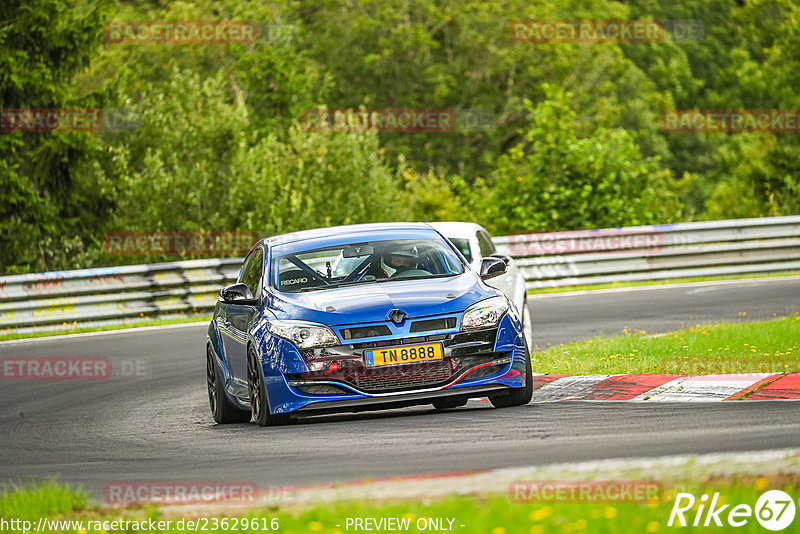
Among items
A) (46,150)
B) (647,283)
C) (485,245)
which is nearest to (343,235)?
(485,245)

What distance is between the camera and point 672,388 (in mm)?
10305

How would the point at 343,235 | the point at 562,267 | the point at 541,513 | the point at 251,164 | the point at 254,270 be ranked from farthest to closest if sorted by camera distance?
the point at 251,164 → the point at 562,267 → the point at 254,270 → the point at 343,235 → the point at 541,513

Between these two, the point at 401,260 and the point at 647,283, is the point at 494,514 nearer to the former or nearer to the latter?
the point at 401,260

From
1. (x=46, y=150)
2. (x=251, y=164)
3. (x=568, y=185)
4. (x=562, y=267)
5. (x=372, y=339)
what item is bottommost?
(x=562, y=267)

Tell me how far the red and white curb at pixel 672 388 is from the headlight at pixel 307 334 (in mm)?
2043

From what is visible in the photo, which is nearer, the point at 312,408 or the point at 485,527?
the point at 485,527

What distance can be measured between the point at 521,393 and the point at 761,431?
263cm

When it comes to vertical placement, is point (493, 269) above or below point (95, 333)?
above

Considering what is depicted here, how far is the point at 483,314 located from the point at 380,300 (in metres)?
0.76

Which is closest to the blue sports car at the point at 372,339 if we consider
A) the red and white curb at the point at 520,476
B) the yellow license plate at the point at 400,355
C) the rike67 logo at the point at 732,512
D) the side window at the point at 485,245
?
the yellow license plate at the point at 400,355

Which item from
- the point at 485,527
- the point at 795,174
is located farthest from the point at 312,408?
the point at 795,174

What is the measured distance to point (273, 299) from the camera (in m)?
10.1

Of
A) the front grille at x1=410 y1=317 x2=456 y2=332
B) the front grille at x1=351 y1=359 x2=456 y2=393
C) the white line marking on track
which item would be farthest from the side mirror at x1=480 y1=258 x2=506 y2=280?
the white line marking on track

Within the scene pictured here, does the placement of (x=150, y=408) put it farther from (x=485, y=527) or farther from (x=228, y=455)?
(x=485, y=527)
